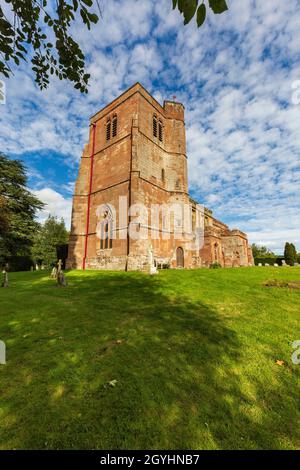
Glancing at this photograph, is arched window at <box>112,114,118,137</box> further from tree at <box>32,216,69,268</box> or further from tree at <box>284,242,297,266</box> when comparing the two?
tree at <box>284,242,297,266</box>

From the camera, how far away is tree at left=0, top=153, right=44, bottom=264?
26.7 metres

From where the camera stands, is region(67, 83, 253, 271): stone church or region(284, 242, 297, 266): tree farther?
region(284, 242, 297, 266): tree

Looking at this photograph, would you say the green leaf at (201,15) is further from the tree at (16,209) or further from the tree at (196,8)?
the tree at (16,209)

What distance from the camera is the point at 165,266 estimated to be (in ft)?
71.1

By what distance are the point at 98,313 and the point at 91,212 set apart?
58.5 feet

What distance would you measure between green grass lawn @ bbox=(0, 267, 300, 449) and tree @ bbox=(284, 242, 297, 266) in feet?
98.2

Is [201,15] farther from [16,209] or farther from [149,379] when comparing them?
[16,209]

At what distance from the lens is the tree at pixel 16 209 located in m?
26.7

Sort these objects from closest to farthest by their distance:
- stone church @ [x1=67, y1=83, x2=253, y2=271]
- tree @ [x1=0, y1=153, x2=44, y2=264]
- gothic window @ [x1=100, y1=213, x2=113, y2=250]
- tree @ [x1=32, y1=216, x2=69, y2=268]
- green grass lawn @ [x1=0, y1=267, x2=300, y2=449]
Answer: green grass lawn @ [x1=0, y1=267, x2=300, y2=449]
stone church @ [x1=67, y1=83, x2=253, y2=271]
gothic window @ [x1=100, y1=213, x2=113, y2=250]
tree @ [x1=0, y1=153, x2=44, y2=264]
tree @ [x1=32, y1=216, x2=69, y2=268]

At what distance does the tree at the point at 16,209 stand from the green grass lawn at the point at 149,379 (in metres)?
23.5

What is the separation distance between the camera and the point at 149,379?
3463 mm

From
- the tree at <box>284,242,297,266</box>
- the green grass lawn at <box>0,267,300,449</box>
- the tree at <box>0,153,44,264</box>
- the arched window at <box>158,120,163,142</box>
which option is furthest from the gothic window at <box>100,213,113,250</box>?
the tree at <box>284,242,297,266</box>

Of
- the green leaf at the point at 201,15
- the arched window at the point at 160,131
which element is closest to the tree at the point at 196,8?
the green leaf at the point at 201,15

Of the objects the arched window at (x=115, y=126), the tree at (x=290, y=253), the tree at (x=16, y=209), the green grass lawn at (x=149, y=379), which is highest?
the arched window at (x=115, y=126)
